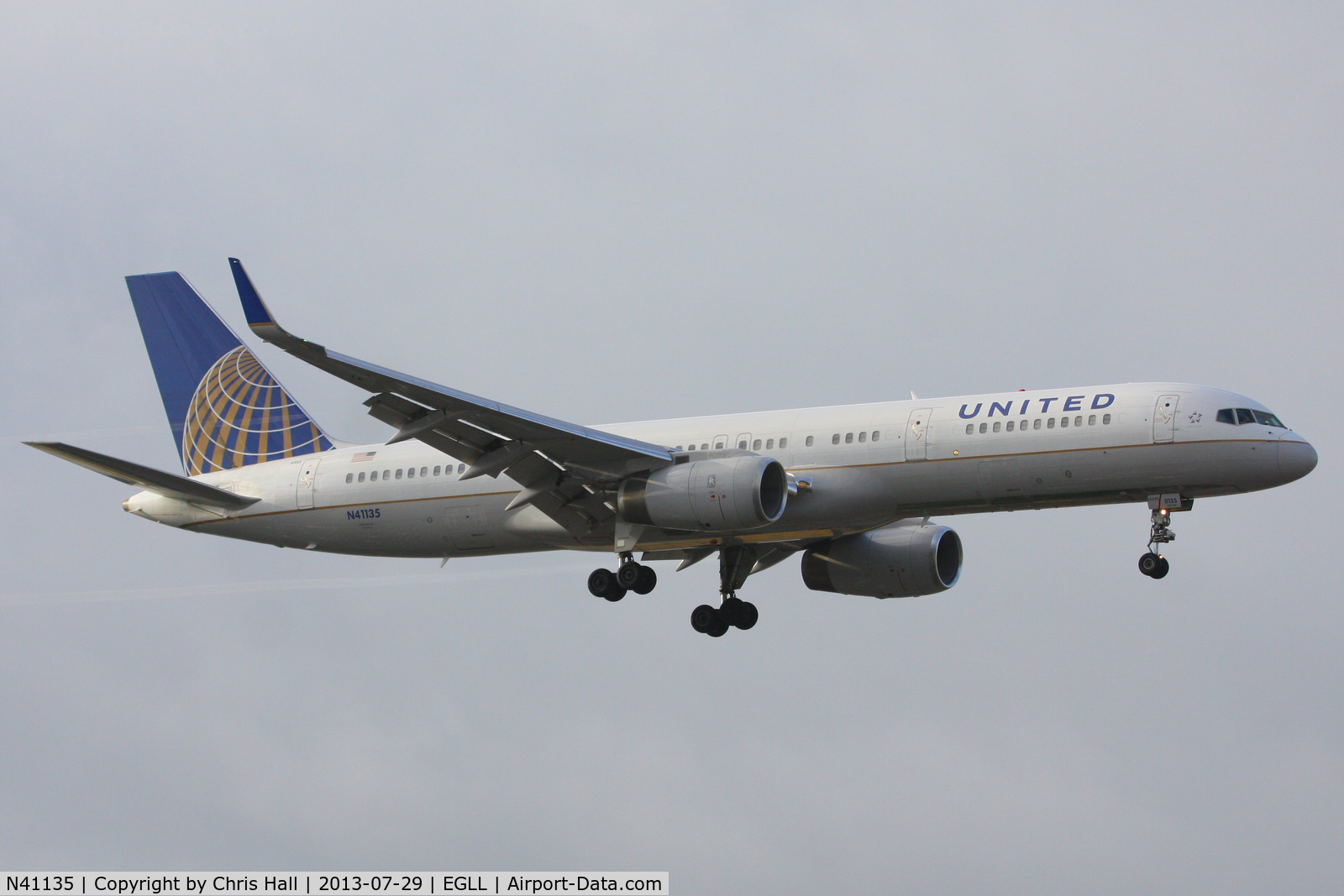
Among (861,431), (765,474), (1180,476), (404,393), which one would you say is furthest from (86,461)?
(1180,476)

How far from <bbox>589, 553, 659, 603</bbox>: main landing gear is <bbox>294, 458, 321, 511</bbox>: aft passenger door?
7359 mm

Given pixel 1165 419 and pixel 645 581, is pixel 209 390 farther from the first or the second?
pixel 1165 419

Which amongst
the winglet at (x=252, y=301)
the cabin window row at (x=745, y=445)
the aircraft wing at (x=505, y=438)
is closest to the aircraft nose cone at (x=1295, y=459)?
the cabin window row at (x=745, y=445)

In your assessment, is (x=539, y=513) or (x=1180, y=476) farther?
(x=539, y=513)

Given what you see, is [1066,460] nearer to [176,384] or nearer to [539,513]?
[539,513]

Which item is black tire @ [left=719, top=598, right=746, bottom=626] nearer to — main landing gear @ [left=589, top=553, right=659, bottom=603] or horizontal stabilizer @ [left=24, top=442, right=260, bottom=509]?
main landing gear @ [left=589, top=553, right=659, bottom=603]

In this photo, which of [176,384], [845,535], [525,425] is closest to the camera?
[525,425]

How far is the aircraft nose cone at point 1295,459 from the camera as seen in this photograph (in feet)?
107

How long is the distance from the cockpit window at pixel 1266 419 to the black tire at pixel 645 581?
517 inches

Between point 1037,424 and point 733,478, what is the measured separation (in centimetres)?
634

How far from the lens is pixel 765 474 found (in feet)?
107

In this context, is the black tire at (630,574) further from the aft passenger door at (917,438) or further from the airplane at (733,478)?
the aft passenger door at (917,438)

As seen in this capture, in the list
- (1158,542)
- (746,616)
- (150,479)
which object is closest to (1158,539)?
(1158,542)

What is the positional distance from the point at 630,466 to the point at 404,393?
5.83 m
